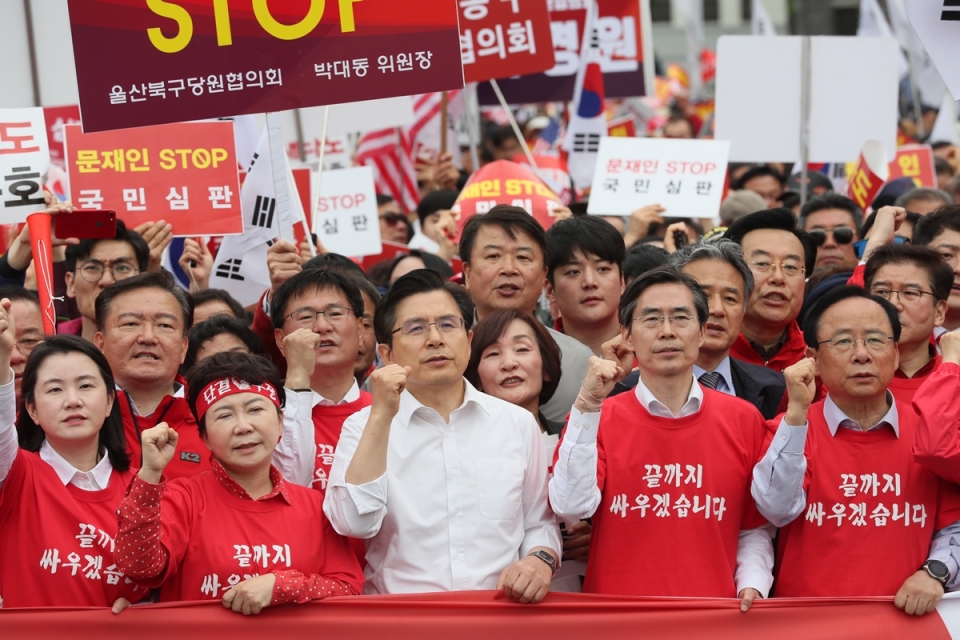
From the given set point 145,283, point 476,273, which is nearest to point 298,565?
point 145,283

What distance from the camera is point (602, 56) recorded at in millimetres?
10711

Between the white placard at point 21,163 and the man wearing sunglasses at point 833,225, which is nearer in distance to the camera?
the white placard at point 21,163

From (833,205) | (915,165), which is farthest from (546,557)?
(915,165)

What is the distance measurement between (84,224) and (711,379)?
2792 mm

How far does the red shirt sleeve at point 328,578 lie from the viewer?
13.3 feet

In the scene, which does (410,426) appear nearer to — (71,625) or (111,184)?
(71,625)

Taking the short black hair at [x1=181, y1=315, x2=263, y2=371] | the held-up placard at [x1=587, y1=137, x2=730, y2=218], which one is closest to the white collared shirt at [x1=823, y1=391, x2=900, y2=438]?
the short black hair at [x1=181, y1=315, x2=263, y2=371]

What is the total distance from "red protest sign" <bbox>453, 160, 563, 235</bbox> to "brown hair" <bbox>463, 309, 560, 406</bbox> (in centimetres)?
248

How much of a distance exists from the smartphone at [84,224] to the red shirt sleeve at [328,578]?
216cm

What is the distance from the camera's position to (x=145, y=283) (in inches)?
206

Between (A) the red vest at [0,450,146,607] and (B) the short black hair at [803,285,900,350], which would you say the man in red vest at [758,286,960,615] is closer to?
(B) the short black hair at [803,285,900,350]

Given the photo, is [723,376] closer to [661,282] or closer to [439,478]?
[661,282]

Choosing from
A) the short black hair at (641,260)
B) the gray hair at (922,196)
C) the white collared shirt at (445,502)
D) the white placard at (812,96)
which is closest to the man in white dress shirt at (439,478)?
the white collared shirt at (445,502)

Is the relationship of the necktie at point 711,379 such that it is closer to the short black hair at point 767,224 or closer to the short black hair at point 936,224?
the short black hair at point 767,224
